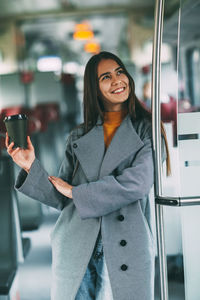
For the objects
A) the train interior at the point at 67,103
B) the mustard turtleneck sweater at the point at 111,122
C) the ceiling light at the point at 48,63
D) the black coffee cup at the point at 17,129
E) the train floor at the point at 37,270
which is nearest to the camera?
the black coffee cup at the point at 17,129

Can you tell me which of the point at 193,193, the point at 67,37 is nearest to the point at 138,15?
the point at 67,37

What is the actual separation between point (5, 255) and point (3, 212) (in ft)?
0.79

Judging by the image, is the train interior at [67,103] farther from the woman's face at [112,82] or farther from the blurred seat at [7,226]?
the woman's face at [112,82]

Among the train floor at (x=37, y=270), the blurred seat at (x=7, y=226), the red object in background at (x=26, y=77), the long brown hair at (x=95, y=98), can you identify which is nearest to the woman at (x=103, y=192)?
the long brown hair at (x=95, y=98)

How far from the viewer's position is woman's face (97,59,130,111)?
1682 mm

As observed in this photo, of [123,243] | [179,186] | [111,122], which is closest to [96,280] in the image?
[123,243]

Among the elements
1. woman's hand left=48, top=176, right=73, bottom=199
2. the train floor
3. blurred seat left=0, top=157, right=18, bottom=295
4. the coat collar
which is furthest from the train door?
blurred seat left=0, top=157, right=18, bottom=295

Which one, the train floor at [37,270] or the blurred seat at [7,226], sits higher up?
the blurred seat at [7,226]

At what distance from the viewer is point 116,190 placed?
1557 millimetres

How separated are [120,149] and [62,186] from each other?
0.25m

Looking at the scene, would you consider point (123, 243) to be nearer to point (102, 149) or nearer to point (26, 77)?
point (102, 149)

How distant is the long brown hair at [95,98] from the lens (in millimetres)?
1721

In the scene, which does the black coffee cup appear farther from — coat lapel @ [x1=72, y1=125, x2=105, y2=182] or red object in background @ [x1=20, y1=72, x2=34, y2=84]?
red object in background @ [x1=20, y1=72, x2=34, y2=84]

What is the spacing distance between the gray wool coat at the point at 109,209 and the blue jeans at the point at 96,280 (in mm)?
55
